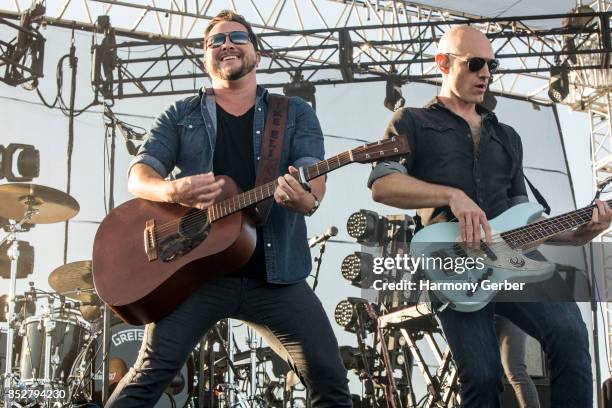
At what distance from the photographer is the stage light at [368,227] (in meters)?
7.29

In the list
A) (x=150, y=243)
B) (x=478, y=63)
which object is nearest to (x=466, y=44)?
(x=478, y=63)

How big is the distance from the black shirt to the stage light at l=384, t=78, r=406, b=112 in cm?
593

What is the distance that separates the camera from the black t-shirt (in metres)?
Result: 3.54

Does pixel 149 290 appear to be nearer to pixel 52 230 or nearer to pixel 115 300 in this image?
pixel 115 300

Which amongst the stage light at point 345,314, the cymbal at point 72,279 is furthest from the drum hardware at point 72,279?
the stage light at point 345,314

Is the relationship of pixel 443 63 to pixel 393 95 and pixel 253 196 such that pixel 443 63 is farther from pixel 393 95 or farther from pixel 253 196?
pixel 393 95

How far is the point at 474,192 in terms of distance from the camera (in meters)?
3.58

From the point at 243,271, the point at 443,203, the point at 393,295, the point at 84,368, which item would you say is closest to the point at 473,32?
the point at 443,203

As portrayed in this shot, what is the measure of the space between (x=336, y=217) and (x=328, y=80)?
161 centimetres

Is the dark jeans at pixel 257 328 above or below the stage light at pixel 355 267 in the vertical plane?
below

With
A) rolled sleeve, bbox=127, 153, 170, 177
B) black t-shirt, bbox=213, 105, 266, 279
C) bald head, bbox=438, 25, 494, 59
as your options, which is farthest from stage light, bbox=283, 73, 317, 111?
rolled sleeve, bbox=127, 153, 170, 177

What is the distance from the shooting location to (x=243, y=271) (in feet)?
11.0

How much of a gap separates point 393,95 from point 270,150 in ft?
20.9

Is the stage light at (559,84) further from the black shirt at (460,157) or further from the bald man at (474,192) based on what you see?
the black shirt at (460,157)
